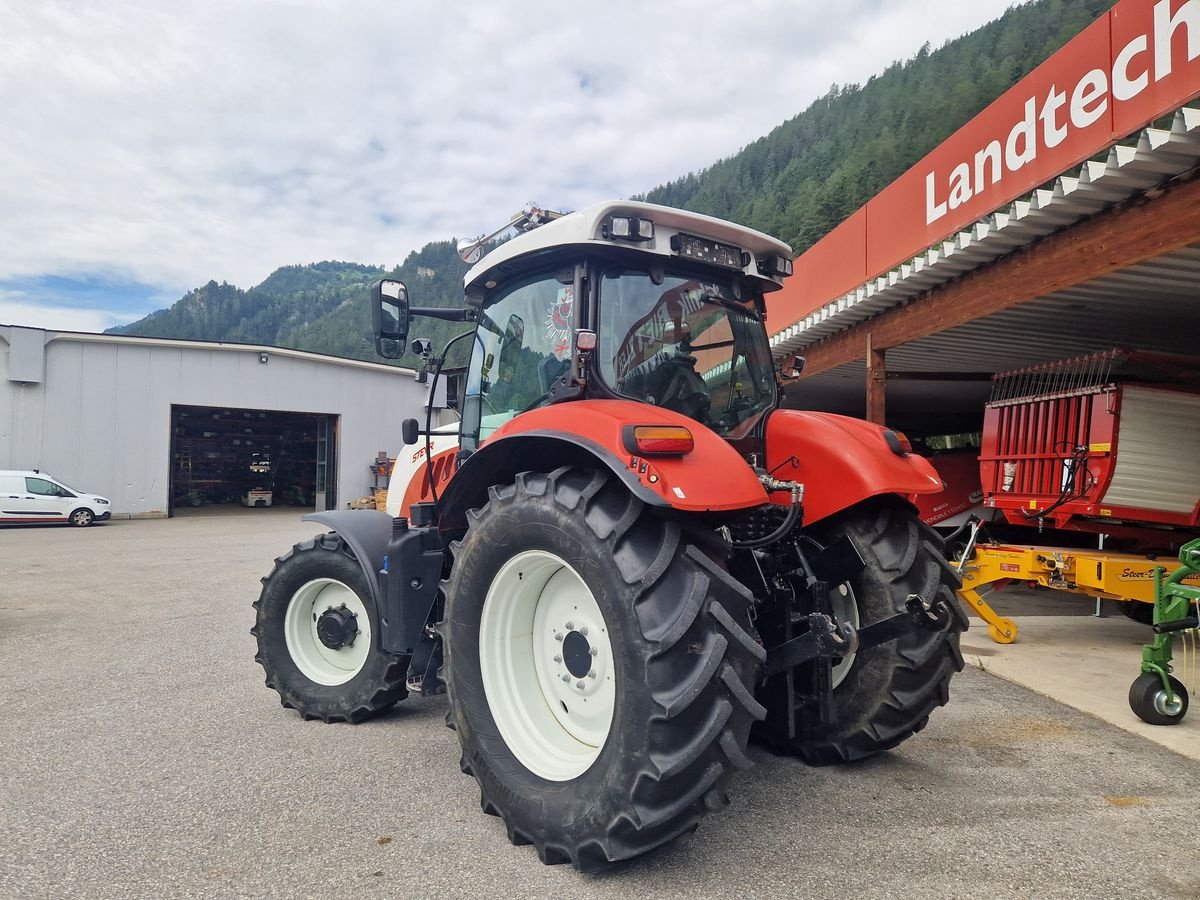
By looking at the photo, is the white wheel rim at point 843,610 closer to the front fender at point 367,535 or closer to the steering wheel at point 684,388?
the steering wheel at point 684,388

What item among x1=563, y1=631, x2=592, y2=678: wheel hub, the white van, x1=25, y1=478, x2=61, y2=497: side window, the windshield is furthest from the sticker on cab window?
x1=25, y1=478, x2=61, y2=497: side window

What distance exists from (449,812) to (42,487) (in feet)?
66.3

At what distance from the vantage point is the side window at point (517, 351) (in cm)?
308

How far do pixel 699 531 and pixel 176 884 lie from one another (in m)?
1.89

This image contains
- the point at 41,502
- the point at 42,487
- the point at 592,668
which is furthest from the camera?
the point at 42,487

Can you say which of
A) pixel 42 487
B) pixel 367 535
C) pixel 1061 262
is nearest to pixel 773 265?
pixel 367 535

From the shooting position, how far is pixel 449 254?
299ft

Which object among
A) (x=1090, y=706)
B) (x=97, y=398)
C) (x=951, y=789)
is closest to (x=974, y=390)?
(x=1090, y=706)

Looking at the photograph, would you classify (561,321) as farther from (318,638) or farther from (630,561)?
(318,638)

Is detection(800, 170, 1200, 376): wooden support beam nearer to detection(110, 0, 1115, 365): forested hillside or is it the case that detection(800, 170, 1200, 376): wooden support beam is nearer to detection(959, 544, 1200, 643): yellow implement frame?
detection(959, 544, 1200, 643): yellow implement frame

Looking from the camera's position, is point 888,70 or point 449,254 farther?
point 449,254

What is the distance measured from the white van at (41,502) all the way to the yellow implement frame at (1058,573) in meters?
20.0

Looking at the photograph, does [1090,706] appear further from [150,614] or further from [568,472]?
[150,614]

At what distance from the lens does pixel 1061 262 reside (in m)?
5.26
